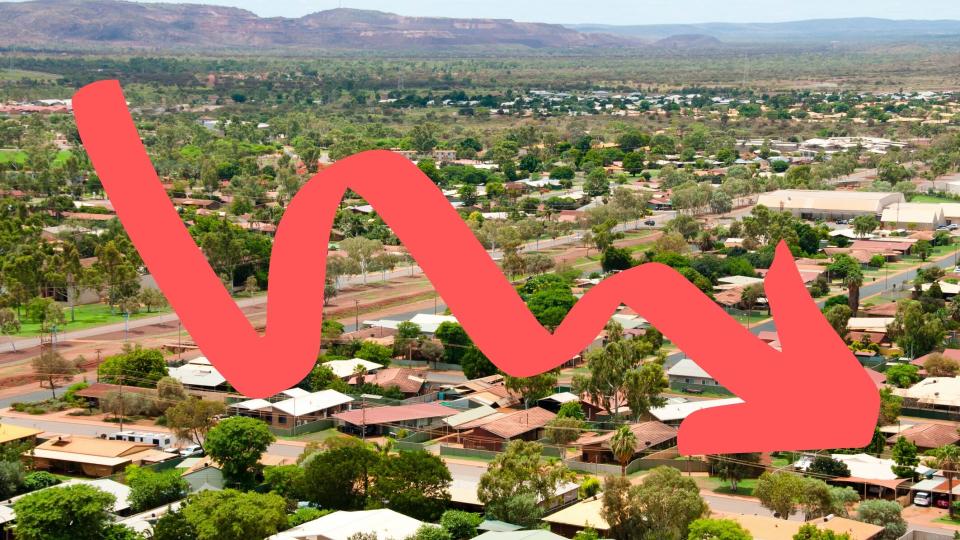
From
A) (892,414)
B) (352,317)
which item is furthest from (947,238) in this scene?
(892,414)

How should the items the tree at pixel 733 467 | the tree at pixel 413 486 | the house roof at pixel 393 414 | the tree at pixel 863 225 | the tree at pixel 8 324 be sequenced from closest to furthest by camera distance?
the tree at pixel 413 486, the tree at pixel 733 467, the house roof at pixel 393 414, the tree at pixel 8 324, the tree at pixel 863 225

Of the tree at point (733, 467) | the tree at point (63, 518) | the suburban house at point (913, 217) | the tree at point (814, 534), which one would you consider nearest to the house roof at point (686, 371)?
the tree at point (733, 467)

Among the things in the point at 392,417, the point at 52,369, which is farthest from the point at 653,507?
the point at 52,369

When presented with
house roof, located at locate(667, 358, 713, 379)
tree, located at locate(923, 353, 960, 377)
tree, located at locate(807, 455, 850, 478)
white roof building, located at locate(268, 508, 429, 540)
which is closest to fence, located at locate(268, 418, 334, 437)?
white roof building, located at locate(268, 508, 429, 540)

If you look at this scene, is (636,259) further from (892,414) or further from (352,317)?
(892,414)

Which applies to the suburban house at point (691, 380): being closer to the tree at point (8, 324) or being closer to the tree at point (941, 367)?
the tree at point (941, 367)

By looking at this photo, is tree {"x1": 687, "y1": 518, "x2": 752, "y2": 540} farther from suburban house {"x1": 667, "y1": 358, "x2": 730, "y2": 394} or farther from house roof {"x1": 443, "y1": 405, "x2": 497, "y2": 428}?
suburban house {"x1": 667, "y1": 358, "x2": 730, "y2": 394}

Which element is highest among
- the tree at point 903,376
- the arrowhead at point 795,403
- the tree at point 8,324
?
the arrowhead at point 795,403

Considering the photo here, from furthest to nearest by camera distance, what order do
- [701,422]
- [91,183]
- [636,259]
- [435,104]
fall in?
[435,104] < [91,183] < [636,259] < [701,422]
